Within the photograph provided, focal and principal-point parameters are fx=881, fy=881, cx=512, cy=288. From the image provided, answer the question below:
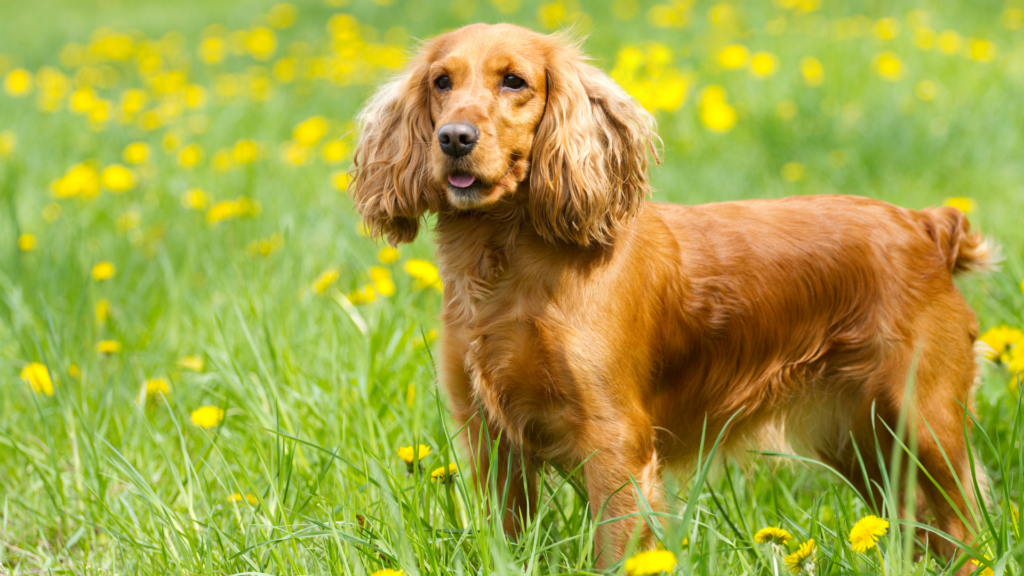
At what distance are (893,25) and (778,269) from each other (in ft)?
13.9

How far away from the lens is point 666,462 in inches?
90.7

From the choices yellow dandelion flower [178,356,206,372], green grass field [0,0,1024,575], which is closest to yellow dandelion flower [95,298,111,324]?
green grass field [0,0,1024,575]

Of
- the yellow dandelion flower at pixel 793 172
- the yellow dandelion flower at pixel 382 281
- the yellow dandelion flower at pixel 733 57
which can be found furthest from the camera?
the yellow dandelion flower at pixel 733 57

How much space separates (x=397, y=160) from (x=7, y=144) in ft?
12.6

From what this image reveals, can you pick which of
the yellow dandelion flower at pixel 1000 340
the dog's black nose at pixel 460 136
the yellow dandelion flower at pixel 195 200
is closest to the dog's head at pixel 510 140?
the dog's black nose at pixel 460 136

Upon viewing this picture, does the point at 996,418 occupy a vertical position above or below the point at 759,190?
below

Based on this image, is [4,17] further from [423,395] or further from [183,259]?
[423,395]

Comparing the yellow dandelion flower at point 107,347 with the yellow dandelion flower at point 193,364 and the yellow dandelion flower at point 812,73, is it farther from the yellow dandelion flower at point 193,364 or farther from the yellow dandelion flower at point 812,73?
the yellow dandelion flower at point 812,73

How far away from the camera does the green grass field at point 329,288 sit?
182cm

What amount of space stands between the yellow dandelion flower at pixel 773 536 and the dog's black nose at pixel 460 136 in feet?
3.17

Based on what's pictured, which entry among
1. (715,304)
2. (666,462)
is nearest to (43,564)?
(666,462)

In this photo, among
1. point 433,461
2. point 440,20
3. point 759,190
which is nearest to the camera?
point 433,461

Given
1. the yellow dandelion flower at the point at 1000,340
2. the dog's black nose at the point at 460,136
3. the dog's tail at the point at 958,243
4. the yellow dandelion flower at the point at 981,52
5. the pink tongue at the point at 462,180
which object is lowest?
the yellow dandelion flower at the point at 1000,340

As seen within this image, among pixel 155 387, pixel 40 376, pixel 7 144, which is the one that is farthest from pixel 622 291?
pixel 7 144
